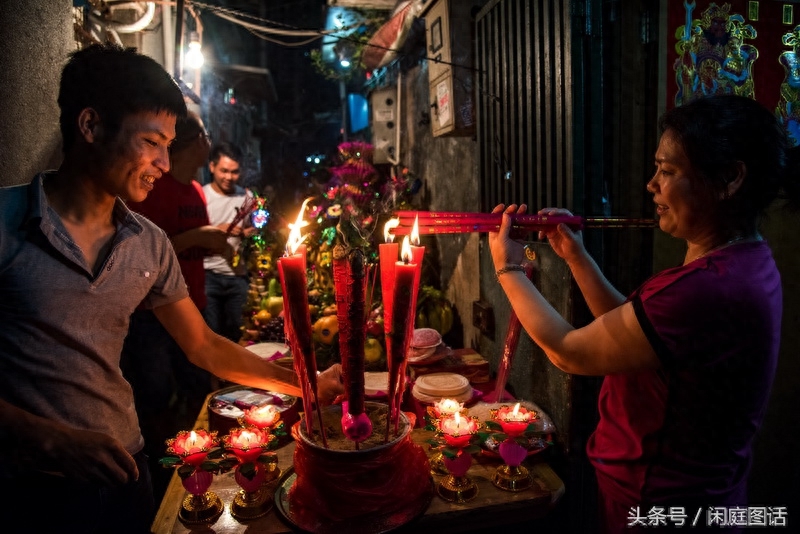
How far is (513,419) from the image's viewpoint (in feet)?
8.73

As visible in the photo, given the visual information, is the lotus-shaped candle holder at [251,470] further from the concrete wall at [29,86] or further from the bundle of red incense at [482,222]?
the concrete wall at [29,86]

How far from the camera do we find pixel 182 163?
4.63 meters

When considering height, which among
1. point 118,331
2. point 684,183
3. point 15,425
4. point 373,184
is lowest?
point 15,425

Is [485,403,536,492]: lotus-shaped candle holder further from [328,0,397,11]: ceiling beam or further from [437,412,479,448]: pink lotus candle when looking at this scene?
[328,0,397,11]: ceiling beam

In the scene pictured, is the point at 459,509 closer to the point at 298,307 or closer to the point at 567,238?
the point at 298,307

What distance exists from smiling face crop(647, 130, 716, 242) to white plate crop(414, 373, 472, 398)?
6.14 feet

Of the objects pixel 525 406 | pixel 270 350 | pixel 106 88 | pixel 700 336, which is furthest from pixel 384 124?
pixel 700 336

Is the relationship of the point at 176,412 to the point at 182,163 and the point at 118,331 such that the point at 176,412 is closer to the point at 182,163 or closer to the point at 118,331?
the point at 182,163

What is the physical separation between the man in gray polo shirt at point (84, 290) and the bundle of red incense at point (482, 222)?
119 cm

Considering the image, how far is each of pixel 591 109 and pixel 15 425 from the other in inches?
123

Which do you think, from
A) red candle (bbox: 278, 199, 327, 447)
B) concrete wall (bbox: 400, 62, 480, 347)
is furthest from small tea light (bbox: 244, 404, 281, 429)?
concrete wall (bbox: 400, 62, 480, 347)

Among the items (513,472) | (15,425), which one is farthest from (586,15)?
(15,425)

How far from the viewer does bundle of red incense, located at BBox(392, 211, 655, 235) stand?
2160mm

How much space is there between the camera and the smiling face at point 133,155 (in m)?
2.03
